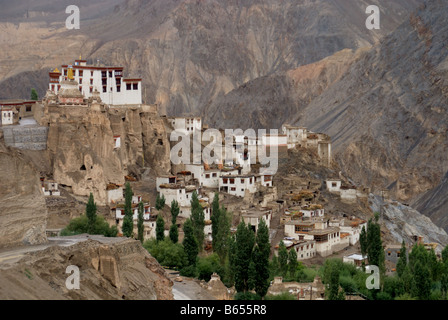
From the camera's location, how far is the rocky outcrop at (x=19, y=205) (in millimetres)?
36344

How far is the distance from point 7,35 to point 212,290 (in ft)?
466

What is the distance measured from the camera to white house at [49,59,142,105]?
224 feet

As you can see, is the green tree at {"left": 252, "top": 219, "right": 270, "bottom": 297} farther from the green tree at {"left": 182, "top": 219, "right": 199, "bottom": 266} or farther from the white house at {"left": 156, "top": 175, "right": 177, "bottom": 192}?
the white house at {"left": 156, "top": 175, "right": 177, "bottom": 192}

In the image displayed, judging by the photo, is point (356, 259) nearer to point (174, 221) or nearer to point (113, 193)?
point (174, 221)

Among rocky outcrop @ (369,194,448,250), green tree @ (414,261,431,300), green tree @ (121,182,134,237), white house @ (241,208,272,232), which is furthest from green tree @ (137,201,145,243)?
rocky outcrop @ (369,194,448,250)

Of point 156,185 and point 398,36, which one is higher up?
point 398,36

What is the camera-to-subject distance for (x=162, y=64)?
547 feet

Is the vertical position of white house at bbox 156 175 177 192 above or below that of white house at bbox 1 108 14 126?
below

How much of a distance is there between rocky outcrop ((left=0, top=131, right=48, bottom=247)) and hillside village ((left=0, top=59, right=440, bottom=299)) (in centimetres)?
1291

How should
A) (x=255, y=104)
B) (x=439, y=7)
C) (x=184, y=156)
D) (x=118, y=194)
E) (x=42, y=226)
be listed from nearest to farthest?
1. (x=42, y=226)
2. (x=118, y=194)
3. (x=184, y=156)
4. (x=439, y=7)
5. (x=255, y=104)

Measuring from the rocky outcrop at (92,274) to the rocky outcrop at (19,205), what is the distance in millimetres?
2273

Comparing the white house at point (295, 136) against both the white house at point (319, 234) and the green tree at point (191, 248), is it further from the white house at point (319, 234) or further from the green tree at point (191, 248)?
the green tree at point (191, 248)
